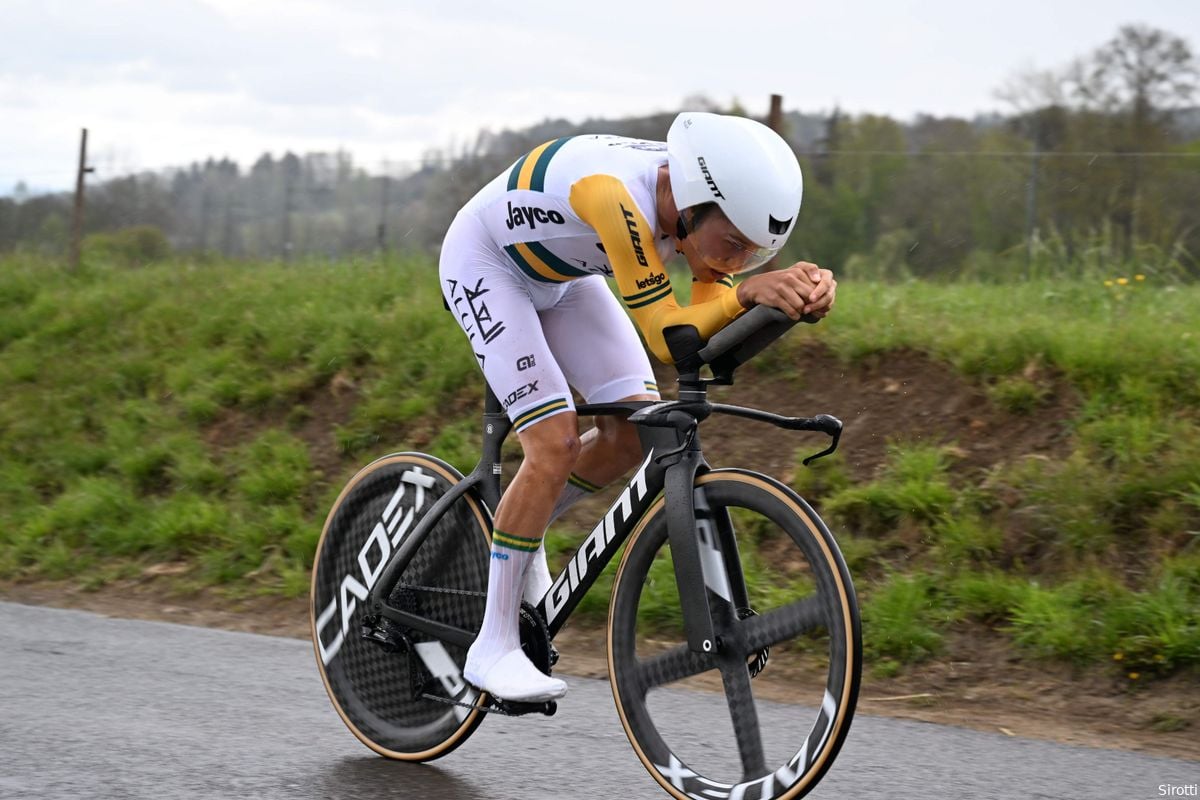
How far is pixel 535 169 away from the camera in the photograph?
4.00m

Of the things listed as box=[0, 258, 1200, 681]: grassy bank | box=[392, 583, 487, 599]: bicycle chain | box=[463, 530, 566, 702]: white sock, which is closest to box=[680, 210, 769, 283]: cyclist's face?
box=[463, 530, 566, 702]: white sock

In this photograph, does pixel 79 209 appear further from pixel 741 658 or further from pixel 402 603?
pixel 741 658

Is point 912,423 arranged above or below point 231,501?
above

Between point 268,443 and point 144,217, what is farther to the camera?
point 144,217

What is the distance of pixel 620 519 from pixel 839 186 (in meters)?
6.99

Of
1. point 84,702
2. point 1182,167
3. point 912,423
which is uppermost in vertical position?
point 1182,167

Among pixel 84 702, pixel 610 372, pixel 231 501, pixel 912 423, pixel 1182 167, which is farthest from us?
pixel 1182 167

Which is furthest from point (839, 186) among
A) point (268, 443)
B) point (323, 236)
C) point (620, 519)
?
point (620, 519)

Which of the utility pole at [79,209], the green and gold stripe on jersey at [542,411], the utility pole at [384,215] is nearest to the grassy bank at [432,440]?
the utility pole at [79,209]

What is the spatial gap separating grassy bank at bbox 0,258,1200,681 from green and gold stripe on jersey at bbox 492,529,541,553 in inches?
83.4

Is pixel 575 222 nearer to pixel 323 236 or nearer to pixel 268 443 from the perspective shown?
pixel 268 443

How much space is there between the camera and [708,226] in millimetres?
3545

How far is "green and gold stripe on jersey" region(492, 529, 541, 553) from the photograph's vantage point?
4004 mm

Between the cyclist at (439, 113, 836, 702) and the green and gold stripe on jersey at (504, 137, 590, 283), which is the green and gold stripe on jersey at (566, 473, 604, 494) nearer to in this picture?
the cyclist at (439, 113, 836, 702)
